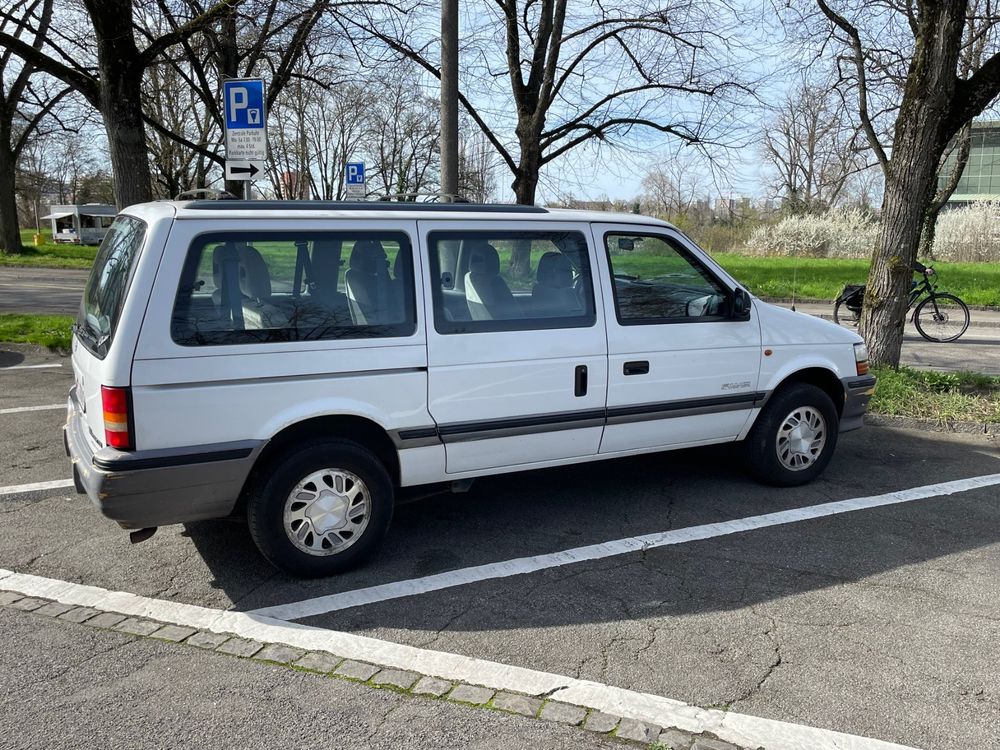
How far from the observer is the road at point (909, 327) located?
11352 millimetres

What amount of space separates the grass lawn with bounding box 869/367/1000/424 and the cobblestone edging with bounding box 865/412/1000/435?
0.13ft

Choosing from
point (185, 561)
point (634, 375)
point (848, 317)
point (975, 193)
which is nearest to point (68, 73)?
point (185, 561)

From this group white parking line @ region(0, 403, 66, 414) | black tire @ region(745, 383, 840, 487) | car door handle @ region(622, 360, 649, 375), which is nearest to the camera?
car door handle @ region(622, 360, 649, 375)

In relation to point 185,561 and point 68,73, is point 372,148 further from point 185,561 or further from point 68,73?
point 185,561

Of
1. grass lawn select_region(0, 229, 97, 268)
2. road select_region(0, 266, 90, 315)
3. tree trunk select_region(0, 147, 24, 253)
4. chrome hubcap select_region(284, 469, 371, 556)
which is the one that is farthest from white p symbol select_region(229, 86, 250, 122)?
tree trunk select_region(0, 147, 24, 253)

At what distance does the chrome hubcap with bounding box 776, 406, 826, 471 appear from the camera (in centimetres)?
568

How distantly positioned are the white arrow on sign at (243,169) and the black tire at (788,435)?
5699 mm

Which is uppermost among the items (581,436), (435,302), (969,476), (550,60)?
(550,60)

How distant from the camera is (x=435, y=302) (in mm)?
4379

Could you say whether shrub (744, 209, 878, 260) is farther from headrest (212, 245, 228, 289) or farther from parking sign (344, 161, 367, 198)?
headrest (212, 245, 228, 289)

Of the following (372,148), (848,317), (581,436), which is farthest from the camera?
(372,148)

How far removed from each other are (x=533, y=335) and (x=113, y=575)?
257cm

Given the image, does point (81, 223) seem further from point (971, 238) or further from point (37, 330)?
point (971, 238)

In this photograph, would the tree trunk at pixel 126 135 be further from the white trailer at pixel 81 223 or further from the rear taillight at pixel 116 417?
the white trailer at pixel 81 223
